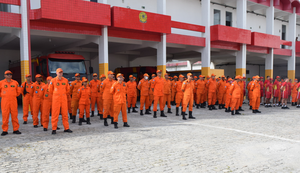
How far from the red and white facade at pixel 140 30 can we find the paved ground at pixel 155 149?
5.68 m

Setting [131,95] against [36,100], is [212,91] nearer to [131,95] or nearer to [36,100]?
[131,95]

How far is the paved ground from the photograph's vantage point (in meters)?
4.43

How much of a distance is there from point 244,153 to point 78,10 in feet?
32.2

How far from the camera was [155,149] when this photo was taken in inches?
217

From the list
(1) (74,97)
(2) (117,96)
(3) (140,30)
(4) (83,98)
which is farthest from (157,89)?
(3) (140,30)

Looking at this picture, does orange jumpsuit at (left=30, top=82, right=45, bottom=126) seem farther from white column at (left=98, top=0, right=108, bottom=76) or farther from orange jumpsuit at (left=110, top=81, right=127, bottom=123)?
white column at (left=98, top=0, right=108, bottom=76)

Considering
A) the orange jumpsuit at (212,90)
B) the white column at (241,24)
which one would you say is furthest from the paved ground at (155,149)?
the white column at (241,24)

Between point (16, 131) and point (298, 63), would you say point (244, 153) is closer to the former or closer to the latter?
point (16, 131)

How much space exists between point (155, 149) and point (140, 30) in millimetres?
9413

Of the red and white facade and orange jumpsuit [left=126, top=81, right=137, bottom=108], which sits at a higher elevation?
the red and white facade

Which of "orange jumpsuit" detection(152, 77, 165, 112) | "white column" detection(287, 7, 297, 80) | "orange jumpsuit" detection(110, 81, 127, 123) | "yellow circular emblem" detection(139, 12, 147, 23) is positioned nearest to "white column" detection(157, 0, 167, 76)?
"yellow circular emblem" detection(139, 12, 147, 23)

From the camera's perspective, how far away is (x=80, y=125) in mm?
8500

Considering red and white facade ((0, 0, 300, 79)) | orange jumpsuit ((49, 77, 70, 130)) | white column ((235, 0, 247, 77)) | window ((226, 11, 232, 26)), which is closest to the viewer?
orange jumpsuit ((49, 77, 70, 130))

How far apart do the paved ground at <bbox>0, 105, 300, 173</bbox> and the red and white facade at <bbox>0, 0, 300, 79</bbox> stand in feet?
18.7
